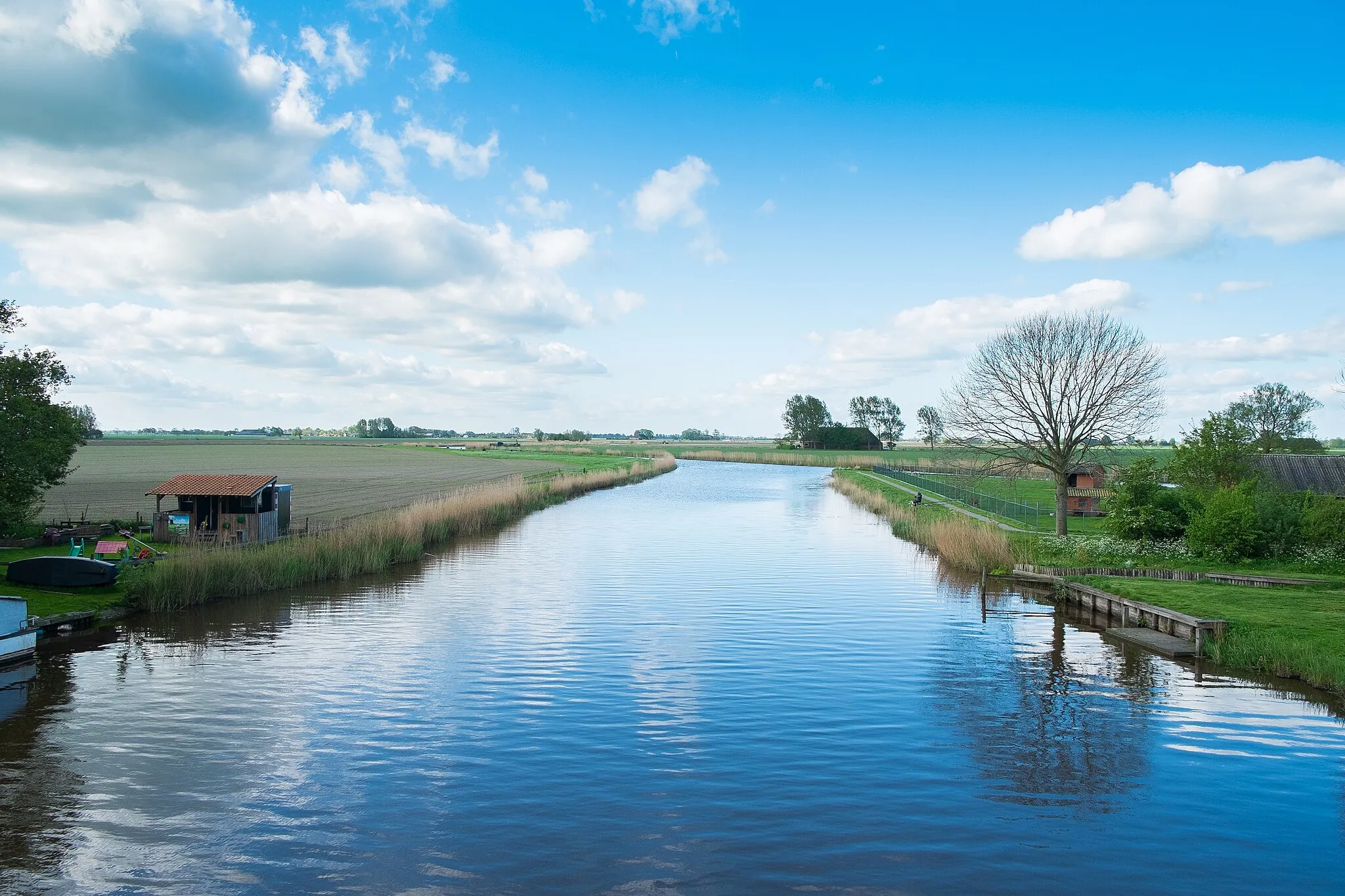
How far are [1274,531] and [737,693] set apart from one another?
871 inches

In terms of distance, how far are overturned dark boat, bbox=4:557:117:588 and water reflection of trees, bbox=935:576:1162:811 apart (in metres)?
20.9

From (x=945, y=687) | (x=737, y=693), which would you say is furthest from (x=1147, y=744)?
(x=737, y=693)

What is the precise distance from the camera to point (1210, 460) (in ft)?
111

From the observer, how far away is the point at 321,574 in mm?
26984

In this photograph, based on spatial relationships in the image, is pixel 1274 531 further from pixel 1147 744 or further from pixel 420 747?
pixel 420 747

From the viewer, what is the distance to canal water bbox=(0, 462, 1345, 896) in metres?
8.78

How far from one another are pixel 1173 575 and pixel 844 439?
152 meters

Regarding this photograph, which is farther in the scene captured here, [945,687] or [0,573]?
[0,573]

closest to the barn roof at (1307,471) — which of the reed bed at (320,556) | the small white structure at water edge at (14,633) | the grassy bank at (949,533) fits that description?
the grassy bank at (949,533)

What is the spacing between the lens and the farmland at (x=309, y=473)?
45.7 metres

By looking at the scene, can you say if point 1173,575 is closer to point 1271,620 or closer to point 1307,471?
point 1271,620

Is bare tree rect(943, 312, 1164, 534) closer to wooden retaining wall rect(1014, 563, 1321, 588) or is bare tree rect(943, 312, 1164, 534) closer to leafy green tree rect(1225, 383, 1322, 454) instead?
wooden retaining wall rect(1014, 563, 1321, 588)

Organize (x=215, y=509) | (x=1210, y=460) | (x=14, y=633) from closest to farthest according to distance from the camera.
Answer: (x=14, y=633) → (x=215, y=509) → (x=1210, y=460)

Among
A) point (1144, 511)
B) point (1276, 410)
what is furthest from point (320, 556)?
point (1276, 410)
